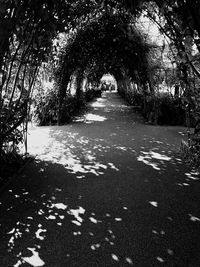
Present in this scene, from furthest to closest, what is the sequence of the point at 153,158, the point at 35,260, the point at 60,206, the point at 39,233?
1. the point at 153,158
2. the point at 60,206
3. the point at 39,233
4. the point at 35,260

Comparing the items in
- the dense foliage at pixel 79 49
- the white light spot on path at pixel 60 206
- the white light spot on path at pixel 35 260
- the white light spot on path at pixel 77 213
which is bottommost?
the white light spot on path at pixel 35 260

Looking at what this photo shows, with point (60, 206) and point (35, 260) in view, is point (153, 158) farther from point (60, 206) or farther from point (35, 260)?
point (35, 260)

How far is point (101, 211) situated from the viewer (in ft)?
12.8

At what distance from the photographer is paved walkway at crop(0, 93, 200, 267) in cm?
291

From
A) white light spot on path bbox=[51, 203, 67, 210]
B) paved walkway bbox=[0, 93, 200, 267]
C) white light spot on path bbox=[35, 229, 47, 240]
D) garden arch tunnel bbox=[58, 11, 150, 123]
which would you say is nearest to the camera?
paved walkway bbox=[0, 93, 200, 267]

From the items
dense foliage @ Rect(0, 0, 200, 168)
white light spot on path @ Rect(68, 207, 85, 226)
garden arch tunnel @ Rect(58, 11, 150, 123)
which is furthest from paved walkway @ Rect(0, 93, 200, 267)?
garden arch tunnel @ Rect(58, 11, 150, 123)

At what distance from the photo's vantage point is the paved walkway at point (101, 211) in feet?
9.55

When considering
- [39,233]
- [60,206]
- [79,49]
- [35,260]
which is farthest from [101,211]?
[79,49]

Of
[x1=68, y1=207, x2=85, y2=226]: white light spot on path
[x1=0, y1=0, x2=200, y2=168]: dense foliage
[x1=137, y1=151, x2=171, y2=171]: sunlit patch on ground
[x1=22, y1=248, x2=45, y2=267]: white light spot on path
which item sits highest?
[x1=0, y1=0, x2=200, y2=168]: dense foliage

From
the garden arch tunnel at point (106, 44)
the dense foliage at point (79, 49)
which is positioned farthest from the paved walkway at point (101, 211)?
the garden arch tunnel at point (106, 44)

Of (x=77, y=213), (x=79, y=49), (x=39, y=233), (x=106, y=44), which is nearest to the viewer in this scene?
(x=39, y=233)

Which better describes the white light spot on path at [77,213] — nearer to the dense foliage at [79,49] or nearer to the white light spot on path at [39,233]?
the white light spot on path at [39,233]

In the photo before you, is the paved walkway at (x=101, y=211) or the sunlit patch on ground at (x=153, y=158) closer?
the paved walkway at (x=101, y=211)

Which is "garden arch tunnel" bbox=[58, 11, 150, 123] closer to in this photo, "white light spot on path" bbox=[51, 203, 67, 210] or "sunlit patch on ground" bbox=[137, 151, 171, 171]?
"sunlit patch on ground" bbox=[137, 151, 171, 171]
